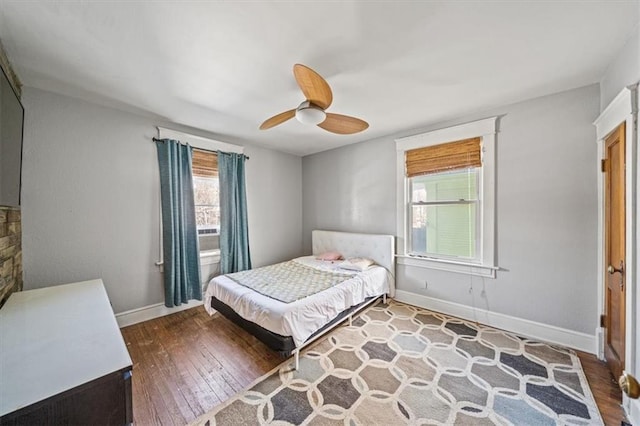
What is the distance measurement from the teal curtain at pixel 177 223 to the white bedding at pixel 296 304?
54 cm

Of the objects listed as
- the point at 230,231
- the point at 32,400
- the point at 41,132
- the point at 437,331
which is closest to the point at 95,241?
the point at 41,132

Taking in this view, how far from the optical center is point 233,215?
3693 millimetres

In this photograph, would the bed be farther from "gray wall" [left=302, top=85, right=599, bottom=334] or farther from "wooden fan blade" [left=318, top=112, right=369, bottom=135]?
"wooden fan blade" [left=318, top=112, right=369, bottom=135]

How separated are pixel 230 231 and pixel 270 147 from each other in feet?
5.59

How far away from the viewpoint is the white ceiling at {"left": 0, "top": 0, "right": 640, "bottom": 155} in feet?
4.63

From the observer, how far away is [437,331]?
2.66m

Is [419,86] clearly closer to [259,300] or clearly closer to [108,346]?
[259,300]

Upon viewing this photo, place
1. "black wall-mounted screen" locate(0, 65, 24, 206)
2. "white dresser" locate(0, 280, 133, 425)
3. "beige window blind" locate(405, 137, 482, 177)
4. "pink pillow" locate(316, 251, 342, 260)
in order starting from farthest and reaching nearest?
"pink pillow" locate(316, 251, 342, 260), "beige window blind" locate(405, 137, 482, 177), "black wall-mounted screen" locate(0, 65, 24, 206), "white dresser" locate(0, 280, 133, 425)

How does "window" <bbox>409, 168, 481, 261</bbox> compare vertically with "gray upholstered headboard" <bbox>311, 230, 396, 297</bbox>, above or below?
above

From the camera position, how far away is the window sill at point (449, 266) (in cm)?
280

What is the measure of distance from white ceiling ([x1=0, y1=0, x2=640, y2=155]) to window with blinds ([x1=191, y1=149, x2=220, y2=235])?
3.02 feet

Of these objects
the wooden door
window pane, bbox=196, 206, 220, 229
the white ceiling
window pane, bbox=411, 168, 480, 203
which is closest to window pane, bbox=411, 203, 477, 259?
window pane, bbox=411, 168, 480, 203

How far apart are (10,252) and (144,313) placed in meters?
1.42

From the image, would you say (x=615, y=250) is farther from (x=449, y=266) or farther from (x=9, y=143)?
(x=9, y=143)
